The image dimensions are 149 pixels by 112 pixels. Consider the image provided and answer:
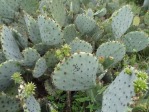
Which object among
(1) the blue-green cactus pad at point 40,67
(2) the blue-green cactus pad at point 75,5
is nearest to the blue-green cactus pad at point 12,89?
(1) the blue-green cactus pad at point 40,67

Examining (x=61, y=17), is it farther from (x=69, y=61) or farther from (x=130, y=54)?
(x=69, y=61)

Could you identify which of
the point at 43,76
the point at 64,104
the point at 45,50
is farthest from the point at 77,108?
the point at 45,50

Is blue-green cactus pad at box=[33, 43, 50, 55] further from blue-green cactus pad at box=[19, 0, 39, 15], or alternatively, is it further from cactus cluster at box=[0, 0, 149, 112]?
blue-green cactus pad at box=[19, 0, 39, 15]

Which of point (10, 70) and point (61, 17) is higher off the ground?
point (61, 17)

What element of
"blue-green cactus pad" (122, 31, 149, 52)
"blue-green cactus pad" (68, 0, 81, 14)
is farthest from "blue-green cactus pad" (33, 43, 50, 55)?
"blue-green cactus pad" (68, 0, 81, 14)

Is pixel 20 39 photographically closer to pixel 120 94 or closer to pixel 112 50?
pixel 112 50
